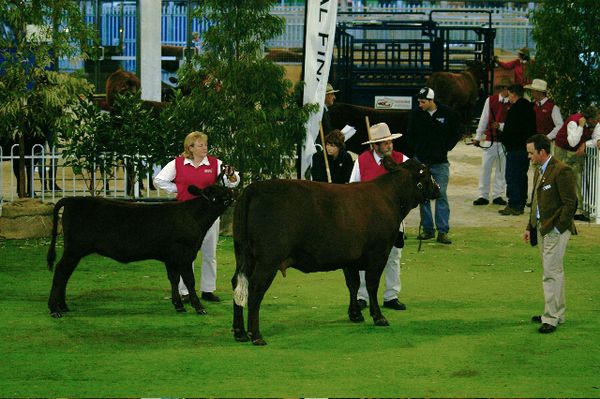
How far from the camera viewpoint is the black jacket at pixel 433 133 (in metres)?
16.0

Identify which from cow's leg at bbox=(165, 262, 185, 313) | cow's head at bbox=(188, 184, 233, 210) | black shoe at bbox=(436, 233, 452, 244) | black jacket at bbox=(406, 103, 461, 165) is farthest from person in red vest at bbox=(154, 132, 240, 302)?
black shoe at bbox=(436, 233, 452, 244)

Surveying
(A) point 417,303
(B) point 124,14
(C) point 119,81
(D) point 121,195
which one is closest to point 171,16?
(B) point 124,14

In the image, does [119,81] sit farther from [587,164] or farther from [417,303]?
[417,303]

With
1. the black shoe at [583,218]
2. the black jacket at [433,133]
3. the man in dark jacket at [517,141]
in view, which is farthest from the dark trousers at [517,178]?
the black jacket at [433,133]

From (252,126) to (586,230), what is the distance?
16.1 ft

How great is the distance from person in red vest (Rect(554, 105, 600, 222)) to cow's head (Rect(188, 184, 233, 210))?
739cm

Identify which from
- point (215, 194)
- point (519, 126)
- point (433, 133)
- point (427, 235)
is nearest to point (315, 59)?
point (433, 133)

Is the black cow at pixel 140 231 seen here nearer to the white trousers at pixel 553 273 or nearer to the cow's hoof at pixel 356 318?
the cow's hoof at pixel 356 318

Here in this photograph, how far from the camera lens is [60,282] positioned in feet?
38.1

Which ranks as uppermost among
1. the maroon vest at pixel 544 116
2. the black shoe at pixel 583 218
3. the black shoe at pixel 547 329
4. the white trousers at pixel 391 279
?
the maroon vest at pixel 544 116

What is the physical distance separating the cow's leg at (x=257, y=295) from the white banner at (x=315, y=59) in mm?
5741

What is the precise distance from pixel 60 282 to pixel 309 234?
2.55m

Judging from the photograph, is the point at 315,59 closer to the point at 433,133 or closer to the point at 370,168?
the point at 433,133

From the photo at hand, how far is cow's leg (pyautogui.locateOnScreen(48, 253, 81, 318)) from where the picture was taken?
11516 mm
